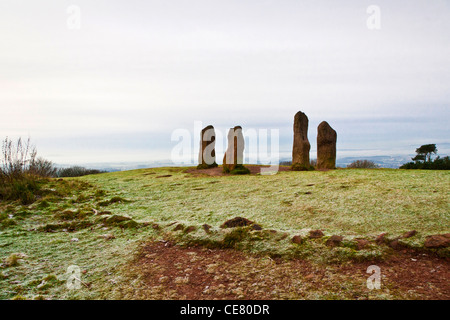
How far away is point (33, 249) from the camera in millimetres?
6355

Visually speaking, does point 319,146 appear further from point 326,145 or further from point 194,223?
point 194,223

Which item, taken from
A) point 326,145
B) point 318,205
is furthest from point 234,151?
point 318,205

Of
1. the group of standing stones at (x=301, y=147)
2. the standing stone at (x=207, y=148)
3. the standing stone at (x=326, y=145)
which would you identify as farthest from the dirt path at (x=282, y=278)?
the standing stone at (x=207, y=148)

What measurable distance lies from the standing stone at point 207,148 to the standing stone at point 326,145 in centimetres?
815

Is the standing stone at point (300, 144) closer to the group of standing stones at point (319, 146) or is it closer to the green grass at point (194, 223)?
the group of standing stones at point (319, 146)

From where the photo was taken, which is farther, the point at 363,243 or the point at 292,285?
the point at 363,243

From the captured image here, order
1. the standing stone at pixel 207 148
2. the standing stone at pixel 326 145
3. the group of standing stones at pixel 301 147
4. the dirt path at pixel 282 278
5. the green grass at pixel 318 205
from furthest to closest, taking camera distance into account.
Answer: the standing stone at pixel 207 148 → the group of standing stones at pixel 301 147 → the standing stone at pixel 326 145 → the green grass at pixel 318 205 → the dirt path at pixel 282 278

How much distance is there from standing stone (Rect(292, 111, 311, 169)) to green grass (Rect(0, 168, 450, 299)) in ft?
21.4

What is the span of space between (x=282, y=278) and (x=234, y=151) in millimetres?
14878

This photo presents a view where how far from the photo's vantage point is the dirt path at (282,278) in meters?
3.96
